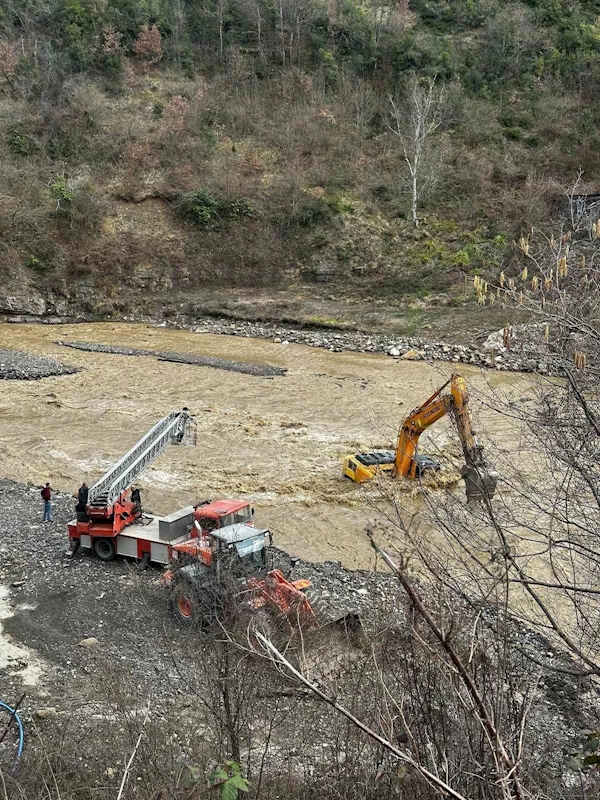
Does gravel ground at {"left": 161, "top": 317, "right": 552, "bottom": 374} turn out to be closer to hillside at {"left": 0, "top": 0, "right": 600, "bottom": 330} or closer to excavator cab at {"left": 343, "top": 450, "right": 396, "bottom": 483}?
hillside at {"left": 0, "top": 0, "right": 600, "bottom": 330}

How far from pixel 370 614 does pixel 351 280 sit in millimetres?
34328

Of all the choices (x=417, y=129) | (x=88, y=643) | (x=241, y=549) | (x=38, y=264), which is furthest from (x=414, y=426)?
(x=38, y=264)

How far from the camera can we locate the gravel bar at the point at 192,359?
95.3ft

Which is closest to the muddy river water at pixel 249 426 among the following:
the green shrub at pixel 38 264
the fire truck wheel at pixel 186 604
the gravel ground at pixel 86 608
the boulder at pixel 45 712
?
the gravel ground at pixel 86 608

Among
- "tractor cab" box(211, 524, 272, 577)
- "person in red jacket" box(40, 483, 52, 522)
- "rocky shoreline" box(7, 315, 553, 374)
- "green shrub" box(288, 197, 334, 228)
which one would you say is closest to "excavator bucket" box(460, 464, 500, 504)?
"tractor cab" box(211, 524, 272, 577)

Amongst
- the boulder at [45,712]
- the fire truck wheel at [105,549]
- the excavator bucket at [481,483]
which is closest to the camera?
the excavator bucket at [481,483]

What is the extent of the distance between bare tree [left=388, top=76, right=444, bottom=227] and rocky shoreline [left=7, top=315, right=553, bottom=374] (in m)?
13.8

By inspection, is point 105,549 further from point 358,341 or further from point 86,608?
point 358,341

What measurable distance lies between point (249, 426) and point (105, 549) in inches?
367

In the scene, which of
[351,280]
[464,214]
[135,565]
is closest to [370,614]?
[135,565]

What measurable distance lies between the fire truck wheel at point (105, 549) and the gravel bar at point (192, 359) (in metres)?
15.7

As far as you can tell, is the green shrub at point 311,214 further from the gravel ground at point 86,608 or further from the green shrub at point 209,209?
the gravel ground at point 86,608

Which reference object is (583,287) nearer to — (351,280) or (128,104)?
(351,280)

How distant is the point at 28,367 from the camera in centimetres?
2808
